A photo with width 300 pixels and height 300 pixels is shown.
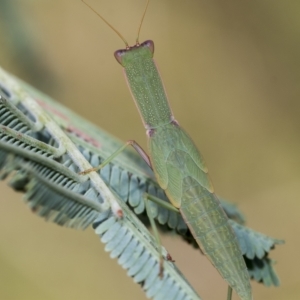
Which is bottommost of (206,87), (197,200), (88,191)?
(88,191)

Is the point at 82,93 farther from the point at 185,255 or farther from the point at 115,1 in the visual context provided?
the point at 185,255

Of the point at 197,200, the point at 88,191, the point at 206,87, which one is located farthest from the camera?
the point at 206,87

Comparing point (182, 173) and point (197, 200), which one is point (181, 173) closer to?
point (182, 173)

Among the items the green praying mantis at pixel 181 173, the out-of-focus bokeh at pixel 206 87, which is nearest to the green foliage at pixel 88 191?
the green praying mantis at pixel 181 173

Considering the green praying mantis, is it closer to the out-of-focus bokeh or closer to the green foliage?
the green foliage

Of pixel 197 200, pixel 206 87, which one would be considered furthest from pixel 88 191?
pixel 206 87

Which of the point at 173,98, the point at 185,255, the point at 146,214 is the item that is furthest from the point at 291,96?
the point at 146,214

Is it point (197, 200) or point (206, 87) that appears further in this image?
point (206, 87)
